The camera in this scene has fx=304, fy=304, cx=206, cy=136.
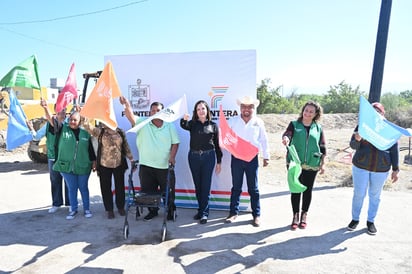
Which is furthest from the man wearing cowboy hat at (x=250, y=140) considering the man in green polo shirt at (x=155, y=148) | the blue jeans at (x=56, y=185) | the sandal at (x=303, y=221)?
the blue jeans at (x=56, y=185)

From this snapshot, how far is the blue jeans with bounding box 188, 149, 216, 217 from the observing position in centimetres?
460

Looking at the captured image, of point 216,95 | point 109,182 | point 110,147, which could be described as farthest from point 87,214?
point 216,95

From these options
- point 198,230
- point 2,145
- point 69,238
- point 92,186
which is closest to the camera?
point 69,238

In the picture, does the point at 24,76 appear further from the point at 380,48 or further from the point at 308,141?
the point at 380,48

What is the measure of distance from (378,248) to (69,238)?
410 centimetres

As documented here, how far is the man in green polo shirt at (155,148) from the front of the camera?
4.50m

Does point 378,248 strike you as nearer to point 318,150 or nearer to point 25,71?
point 318,150

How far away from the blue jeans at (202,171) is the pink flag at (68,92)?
2.25 metres

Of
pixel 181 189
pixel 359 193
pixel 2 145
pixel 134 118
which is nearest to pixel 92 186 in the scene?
pixel 181 189

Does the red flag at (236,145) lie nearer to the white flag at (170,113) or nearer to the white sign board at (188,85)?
the white flag at (170,113)

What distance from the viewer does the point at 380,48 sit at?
6.44m

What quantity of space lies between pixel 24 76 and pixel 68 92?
0.88 metres

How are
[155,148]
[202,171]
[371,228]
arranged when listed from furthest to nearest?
1. [202,171]
2. [155,148]
3. [371,228]

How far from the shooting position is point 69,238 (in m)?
4.19
